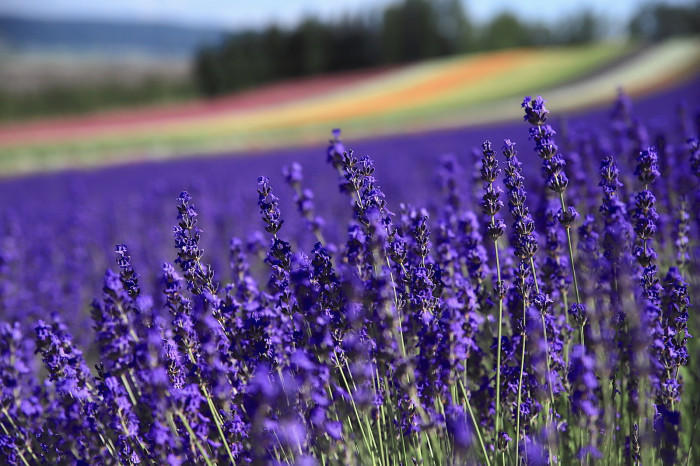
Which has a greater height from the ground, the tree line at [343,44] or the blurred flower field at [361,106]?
the tree line at [343,44]

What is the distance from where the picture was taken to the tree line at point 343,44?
1581 inches

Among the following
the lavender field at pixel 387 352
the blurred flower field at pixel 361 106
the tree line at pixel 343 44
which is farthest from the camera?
the tree line at pixel 343 44

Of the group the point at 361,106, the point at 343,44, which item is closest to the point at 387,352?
the point at 361,106

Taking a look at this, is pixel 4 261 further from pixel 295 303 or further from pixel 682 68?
pixel 682 68

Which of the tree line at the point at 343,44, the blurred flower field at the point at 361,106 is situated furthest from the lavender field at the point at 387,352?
the tree line at the point at 343,44

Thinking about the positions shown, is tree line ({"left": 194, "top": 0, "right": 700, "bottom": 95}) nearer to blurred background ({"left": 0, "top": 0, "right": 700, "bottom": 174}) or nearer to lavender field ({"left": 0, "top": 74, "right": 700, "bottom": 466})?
blurred background ({"left": 0, "top": 0, "right": 700, "bottom": 174})

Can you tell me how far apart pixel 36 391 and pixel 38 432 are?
47 centimetres

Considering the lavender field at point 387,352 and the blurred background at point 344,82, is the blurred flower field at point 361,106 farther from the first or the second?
the lavender field at point 387,352

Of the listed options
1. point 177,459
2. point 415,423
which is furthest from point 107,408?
point 415,423

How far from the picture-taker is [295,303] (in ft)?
6.44

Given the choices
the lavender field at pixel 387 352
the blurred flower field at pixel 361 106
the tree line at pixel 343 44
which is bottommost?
the lavender field at pixel 387 352

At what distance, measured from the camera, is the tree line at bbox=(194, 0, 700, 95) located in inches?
1581

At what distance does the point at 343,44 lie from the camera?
41.1 meters

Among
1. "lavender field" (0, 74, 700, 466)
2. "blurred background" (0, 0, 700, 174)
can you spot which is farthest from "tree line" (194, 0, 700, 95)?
"lavender field" (0, 74, 700, 466)
